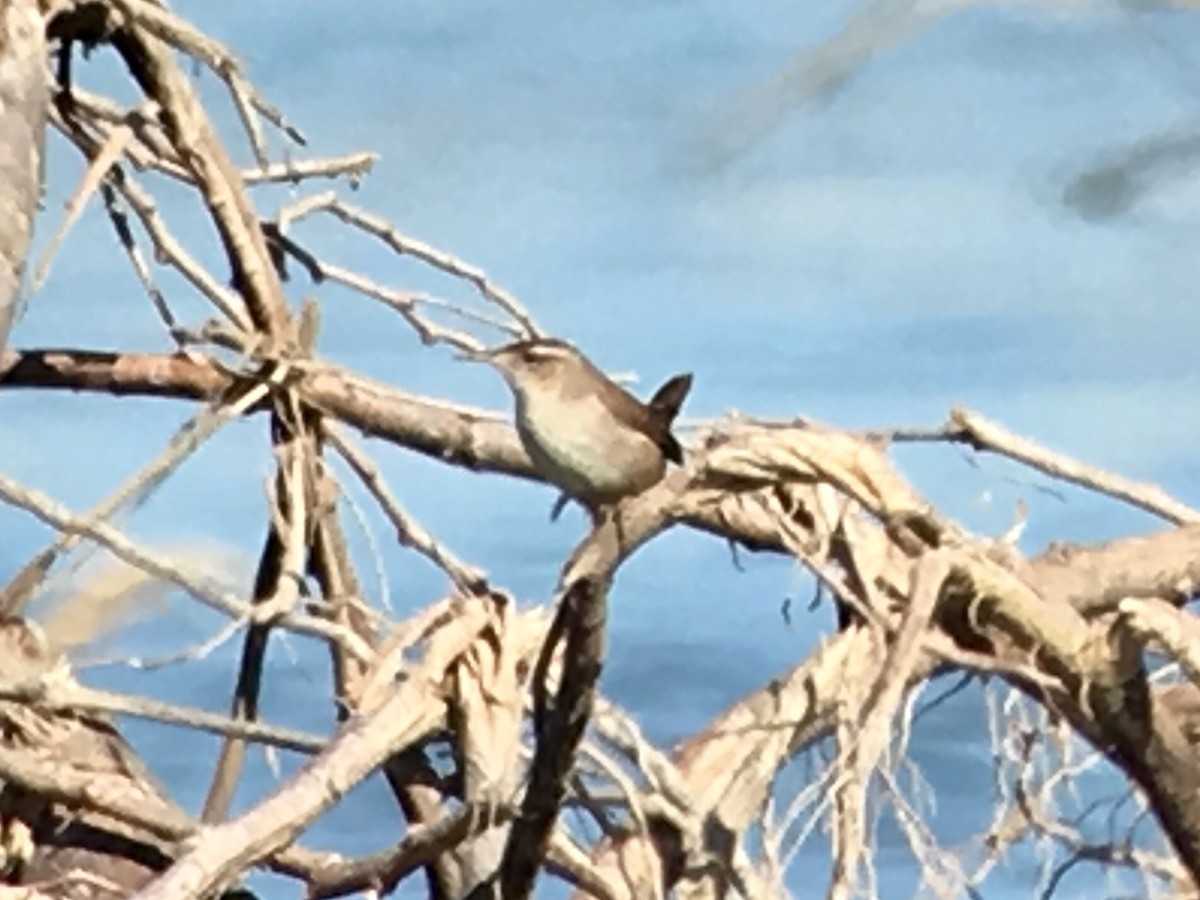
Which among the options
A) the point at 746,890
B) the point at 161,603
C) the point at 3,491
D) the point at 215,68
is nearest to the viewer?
the point at 746,890

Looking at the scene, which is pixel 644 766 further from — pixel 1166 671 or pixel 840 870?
pixel 1166 671

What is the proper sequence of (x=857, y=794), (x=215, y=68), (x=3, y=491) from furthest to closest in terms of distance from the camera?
1. (x=215, y=68)
2. (x=3, y=491)
3. (x=857, y=794)

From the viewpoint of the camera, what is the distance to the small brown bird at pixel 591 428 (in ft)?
3.50

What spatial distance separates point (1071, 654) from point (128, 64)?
0.66 meters

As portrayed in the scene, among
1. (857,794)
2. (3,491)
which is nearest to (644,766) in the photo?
(857,794)

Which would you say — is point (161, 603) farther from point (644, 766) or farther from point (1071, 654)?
point (1071, 654)

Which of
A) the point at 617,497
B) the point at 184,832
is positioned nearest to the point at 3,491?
the point at 184,832

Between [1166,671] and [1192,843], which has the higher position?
[1166,671]

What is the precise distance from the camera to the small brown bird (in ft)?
3.50

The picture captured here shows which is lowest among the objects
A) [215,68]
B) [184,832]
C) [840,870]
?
[840,870]

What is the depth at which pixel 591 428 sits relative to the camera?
1.07 m

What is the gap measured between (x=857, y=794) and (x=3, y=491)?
0.47 metres

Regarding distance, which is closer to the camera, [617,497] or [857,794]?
[857,794]

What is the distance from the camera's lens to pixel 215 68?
1266 millimetres
